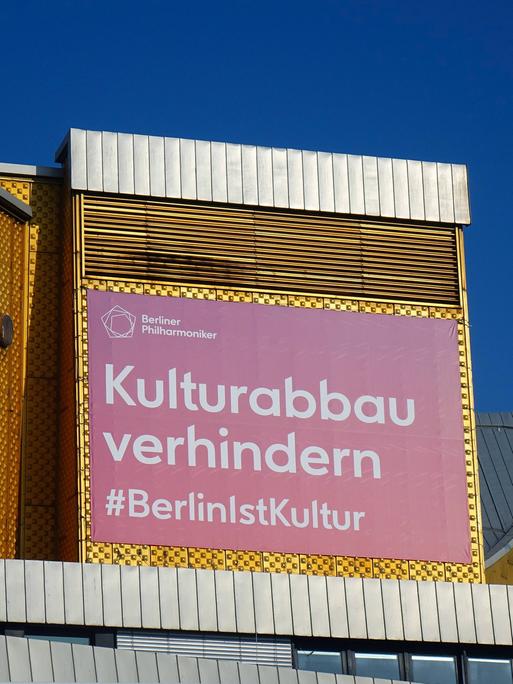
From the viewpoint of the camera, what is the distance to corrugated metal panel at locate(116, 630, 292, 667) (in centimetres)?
2628

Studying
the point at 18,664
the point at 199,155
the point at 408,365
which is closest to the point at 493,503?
the point at 408,365

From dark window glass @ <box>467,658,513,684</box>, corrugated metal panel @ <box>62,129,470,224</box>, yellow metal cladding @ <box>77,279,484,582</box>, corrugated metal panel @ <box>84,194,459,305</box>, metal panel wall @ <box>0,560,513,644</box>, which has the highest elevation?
corrugated metal panel @ <box>62,129,470,224</box>

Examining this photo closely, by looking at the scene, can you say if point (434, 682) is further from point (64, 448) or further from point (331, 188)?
point (331, 188)

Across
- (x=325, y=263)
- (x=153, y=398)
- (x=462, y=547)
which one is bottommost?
(x=462, y=547)

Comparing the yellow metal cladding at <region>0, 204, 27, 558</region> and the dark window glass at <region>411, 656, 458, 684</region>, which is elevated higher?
the yellow metal cladding at <region>0, 204, 27, 558</region>

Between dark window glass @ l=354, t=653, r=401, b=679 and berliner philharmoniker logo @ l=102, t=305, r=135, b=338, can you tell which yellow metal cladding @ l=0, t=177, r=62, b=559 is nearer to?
berliner philharmoniker logo @ l=102, t=305, r=135, b=338

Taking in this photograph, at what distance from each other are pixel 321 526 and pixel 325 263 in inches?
179

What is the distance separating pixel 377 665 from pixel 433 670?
0.83 metres

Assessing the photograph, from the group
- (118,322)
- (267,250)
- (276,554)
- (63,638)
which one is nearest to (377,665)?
(276,554)

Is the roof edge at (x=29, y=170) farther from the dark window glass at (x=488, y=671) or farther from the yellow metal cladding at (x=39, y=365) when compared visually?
the dark window glass at (x=488, y=671)

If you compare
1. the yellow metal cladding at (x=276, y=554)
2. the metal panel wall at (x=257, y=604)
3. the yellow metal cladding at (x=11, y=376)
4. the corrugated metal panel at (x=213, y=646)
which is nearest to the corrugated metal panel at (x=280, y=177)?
the yellow metal cladding at (x=11, y=376)

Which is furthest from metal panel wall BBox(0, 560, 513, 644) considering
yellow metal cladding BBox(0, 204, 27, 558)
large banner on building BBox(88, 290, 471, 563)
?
yellow metal cladding BBox(0, 204, 27, 558)

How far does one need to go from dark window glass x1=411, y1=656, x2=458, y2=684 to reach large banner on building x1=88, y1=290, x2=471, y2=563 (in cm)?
338

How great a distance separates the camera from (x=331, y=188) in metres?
32.7
